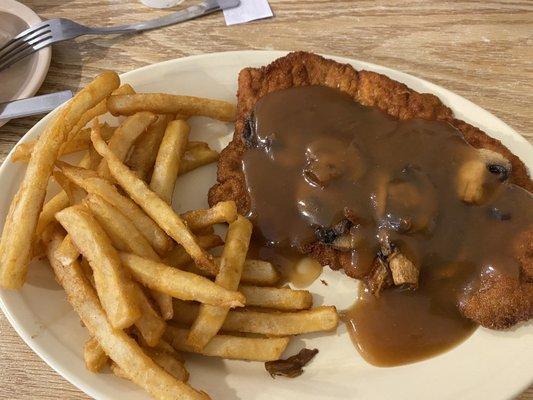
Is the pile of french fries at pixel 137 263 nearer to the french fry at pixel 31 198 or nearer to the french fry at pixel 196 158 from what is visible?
the french fry at pixel 31 198

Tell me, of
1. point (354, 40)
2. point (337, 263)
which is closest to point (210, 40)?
point (354, 40)

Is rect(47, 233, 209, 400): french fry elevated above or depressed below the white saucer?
below

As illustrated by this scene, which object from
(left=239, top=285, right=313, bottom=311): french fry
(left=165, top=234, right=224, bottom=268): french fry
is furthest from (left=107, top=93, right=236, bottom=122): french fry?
(left=239, top=285, right=313, bottom=311): french fry

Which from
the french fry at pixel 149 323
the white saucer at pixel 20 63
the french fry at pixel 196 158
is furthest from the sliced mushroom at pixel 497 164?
the white saucer at pixel 20 63

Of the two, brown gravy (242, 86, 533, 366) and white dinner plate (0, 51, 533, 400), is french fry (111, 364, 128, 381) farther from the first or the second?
brown gravy (242, 86, 533, 366)

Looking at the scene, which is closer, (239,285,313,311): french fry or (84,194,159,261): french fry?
(84,194,159,261): french fry

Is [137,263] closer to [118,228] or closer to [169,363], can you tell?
[118,228]

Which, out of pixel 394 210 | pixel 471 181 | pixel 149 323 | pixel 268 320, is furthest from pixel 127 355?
pixel 471 181
